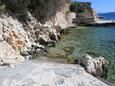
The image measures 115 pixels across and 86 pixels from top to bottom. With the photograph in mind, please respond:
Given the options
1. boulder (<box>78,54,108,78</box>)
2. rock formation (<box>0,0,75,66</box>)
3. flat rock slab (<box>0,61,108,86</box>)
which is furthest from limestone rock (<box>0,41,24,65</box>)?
boulder (<box>78,54,108,78</box>)

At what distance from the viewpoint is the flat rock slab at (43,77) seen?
1298 centimetres

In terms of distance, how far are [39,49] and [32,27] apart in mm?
5390

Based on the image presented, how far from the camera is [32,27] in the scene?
29812 mm

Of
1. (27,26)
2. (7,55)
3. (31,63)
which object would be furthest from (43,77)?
(27,26)

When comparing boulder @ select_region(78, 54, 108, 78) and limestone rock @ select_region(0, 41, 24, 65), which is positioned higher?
limestone rock @ select_region(0, 41, 24, 65)

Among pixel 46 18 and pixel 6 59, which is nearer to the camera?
pixel 6 59

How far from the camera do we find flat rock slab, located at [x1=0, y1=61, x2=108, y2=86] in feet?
42.6

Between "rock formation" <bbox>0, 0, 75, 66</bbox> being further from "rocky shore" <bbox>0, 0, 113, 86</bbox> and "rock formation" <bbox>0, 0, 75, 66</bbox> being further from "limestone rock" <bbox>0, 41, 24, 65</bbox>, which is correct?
"limestone rock" <bbox>0, 41, 24, 65</bbox>

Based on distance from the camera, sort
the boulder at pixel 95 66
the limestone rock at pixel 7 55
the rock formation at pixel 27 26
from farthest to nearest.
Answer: the rock formation at pixel 27 26, the limestone rock at pixel 7 55, the boulder at pixel 95 66

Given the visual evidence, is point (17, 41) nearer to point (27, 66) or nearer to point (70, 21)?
point (27, 66)

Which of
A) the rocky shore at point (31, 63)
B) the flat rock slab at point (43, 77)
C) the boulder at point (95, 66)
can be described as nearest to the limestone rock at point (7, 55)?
the rocky shore at point (31, 63)

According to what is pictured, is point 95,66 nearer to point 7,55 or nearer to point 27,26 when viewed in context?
point 7,55

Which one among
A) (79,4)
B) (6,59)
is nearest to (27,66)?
(6,59)

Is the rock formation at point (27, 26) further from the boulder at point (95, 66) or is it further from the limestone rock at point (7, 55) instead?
the boulder at point (95, 66)
